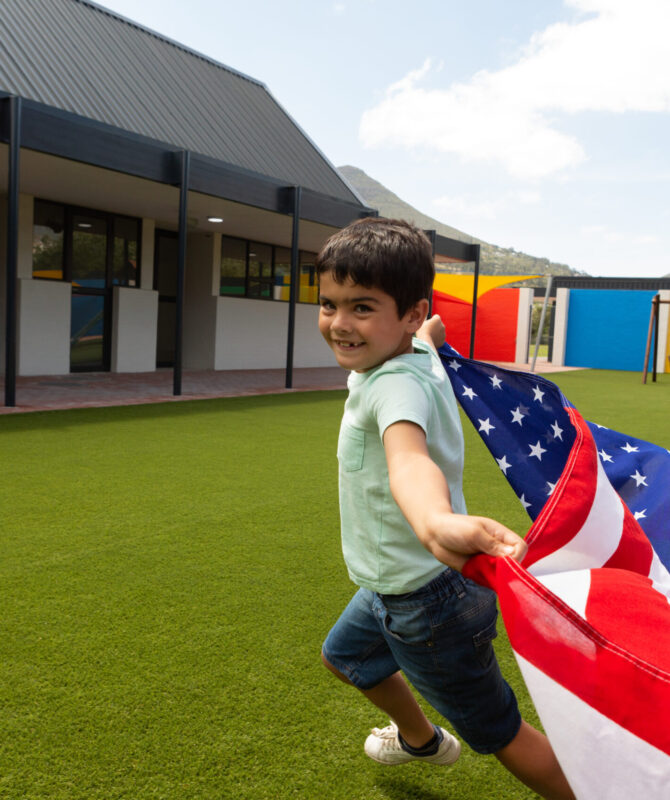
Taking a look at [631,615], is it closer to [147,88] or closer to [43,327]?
[43,327]

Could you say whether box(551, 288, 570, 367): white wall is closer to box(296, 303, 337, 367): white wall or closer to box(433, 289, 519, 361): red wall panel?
box(433, 289, 519, 361): red wall panel

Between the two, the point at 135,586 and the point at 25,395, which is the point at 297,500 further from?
the point at 25,395

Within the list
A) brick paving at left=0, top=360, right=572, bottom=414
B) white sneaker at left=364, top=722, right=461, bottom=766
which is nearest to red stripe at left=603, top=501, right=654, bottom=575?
white sneaker at left=364, top=722, right=461, bottom=766

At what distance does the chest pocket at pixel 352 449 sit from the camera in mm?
1743

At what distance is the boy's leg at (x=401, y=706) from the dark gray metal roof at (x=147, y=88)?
34.8 ft

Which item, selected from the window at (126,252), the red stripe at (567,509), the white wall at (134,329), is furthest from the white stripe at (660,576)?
the window at (126,252)

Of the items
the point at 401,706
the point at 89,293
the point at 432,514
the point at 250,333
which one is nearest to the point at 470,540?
the point at 432,514

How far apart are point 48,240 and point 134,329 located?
8.34 ft

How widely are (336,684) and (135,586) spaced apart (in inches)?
51.4

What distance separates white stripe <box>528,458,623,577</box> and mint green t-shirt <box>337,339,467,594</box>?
313 mm

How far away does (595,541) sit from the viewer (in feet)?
5.19

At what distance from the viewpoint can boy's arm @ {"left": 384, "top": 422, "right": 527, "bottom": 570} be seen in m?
1.13

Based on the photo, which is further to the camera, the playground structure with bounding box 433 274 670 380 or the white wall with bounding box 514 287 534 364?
the white wall with bounding box 514 287 534 364

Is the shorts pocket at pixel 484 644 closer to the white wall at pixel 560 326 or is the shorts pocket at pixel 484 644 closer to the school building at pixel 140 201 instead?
the school building at pixel 140 201
